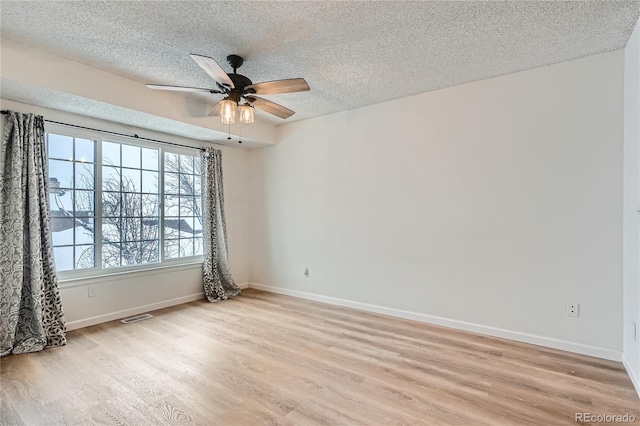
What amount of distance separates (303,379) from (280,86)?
226 cm

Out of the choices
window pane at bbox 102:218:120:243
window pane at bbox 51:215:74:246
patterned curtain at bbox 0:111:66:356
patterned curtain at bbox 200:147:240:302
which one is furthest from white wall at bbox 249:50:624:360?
patterned curtain at bbox 0:111:66:356

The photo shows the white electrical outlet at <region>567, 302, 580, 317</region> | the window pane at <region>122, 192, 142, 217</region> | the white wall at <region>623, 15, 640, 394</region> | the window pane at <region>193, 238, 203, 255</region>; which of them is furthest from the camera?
the window pane at <region>193, 238, 203, 255</region>

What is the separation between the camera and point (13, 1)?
6.86 feet

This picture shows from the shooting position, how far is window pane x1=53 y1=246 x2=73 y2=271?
3.40 meters

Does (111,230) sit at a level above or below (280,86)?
below

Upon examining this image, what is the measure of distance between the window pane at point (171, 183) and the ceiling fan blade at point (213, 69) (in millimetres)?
2301

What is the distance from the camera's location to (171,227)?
4469mm

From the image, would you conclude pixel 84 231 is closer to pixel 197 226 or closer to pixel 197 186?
pixel 197 226

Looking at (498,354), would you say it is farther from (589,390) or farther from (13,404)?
(13,404)

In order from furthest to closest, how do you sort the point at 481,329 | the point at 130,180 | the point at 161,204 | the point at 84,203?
the point at 161,204, the point at 130,180, the point at 84,203, the point at 481,329

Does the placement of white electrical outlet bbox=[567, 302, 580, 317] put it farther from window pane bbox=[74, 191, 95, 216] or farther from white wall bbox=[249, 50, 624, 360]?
window pane bbox=[74, 191, 95, 216]

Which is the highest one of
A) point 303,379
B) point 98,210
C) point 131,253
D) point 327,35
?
point 327,35

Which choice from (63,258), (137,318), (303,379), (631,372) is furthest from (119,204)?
(631,372)

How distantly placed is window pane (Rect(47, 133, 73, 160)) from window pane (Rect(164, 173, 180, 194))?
1102 millimetres
